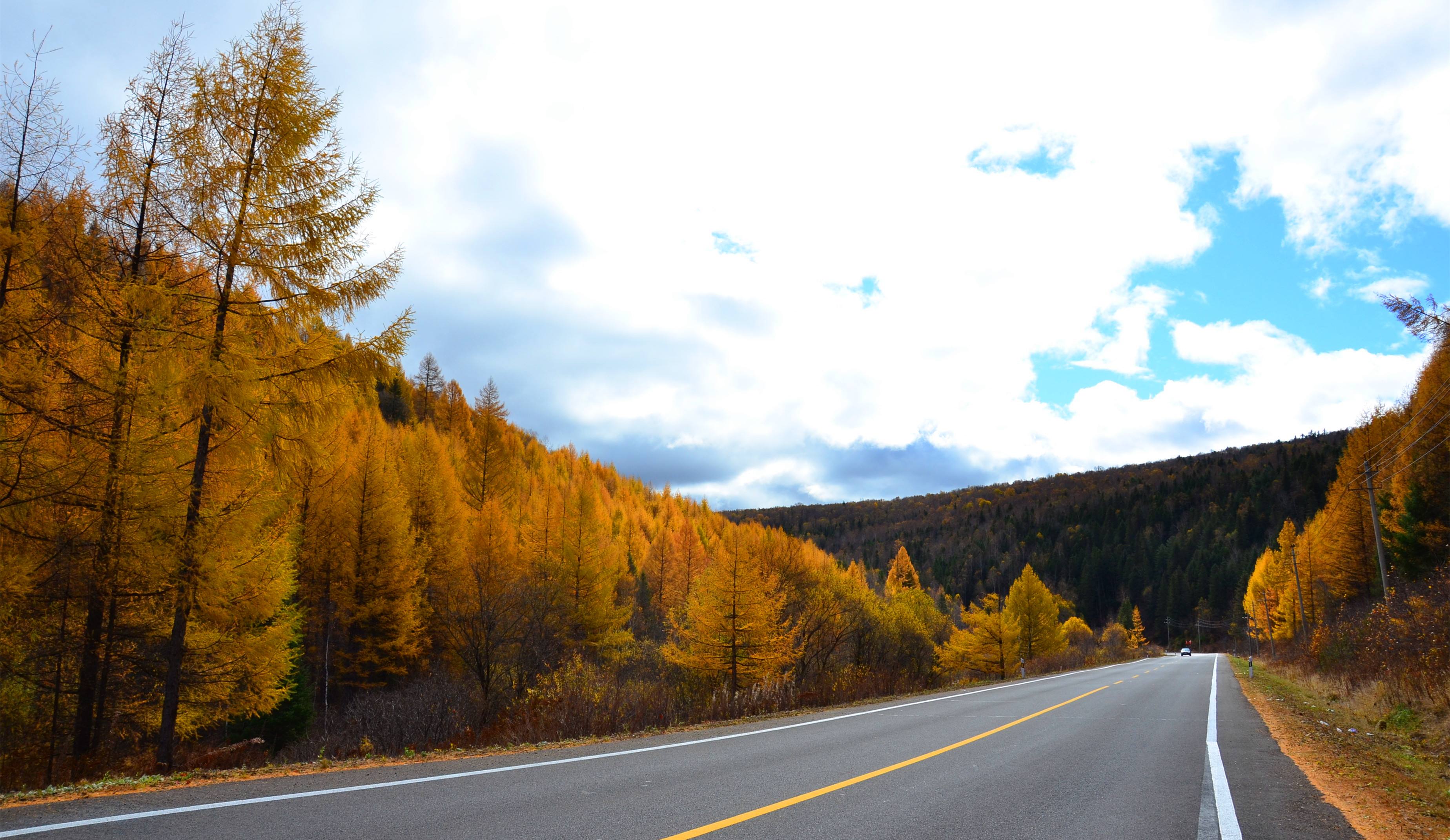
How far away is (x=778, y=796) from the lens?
Answer: 619cm

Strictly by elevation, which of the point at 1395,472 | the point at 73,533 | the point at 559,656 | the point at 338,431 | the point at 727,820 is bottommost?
the point at 559,656

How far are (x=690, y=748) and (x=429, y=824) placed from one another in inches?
178

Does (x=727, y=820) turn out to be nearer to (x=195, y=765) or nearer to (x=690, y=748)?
(x=690, y=748)

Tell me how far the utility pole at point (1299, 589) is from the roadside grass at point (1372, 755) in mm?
29224

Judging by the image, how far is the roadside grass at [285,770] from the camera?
5664 millimetres

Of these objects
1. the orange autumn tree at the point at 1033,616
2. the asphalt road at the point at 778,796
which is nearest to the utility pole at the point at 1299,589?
the orange autumn tree at the point at 1033,616

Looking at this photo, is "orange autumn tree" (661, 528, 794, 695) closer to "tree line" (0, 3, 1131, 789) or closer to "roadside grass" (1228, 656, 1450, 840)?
"tree line" (0, 3, 1131, 789)

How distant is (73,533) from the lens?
11.5m

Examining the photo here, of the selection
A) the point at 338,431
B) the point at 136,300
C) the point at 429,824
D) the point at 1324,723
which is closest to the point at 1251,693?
the point at 1324,723

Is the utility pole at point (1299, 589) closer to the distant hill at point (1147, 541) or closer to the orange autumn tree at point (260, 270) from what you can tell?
the orange autumn tree at point (260, 270)

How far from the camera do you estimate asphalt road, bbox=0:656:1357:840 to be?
16.3 feet

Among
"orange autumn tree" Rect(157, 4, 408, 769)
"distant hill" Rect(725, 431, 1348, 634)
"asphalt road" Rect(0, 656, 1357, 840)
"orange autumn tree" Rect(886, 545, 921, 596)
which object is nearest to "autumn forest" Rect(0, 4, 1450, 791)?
"orange autumn tree" Rect(157, 4, 408, 769)

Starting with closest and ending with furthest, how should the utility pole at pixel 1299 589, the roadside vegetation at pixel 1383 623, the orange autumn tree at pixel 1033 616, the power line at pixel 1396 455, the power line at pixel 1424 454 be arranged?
the roadside vegetation at pixel 1383 623
the power line at pixel 1424 454
the power line at pixel 1396 455
the utility pole at pixel 1299 589
the orange autumn tree at pixel 1033 616

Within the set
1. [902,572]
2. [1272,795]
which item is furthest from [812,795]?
[902,572]
